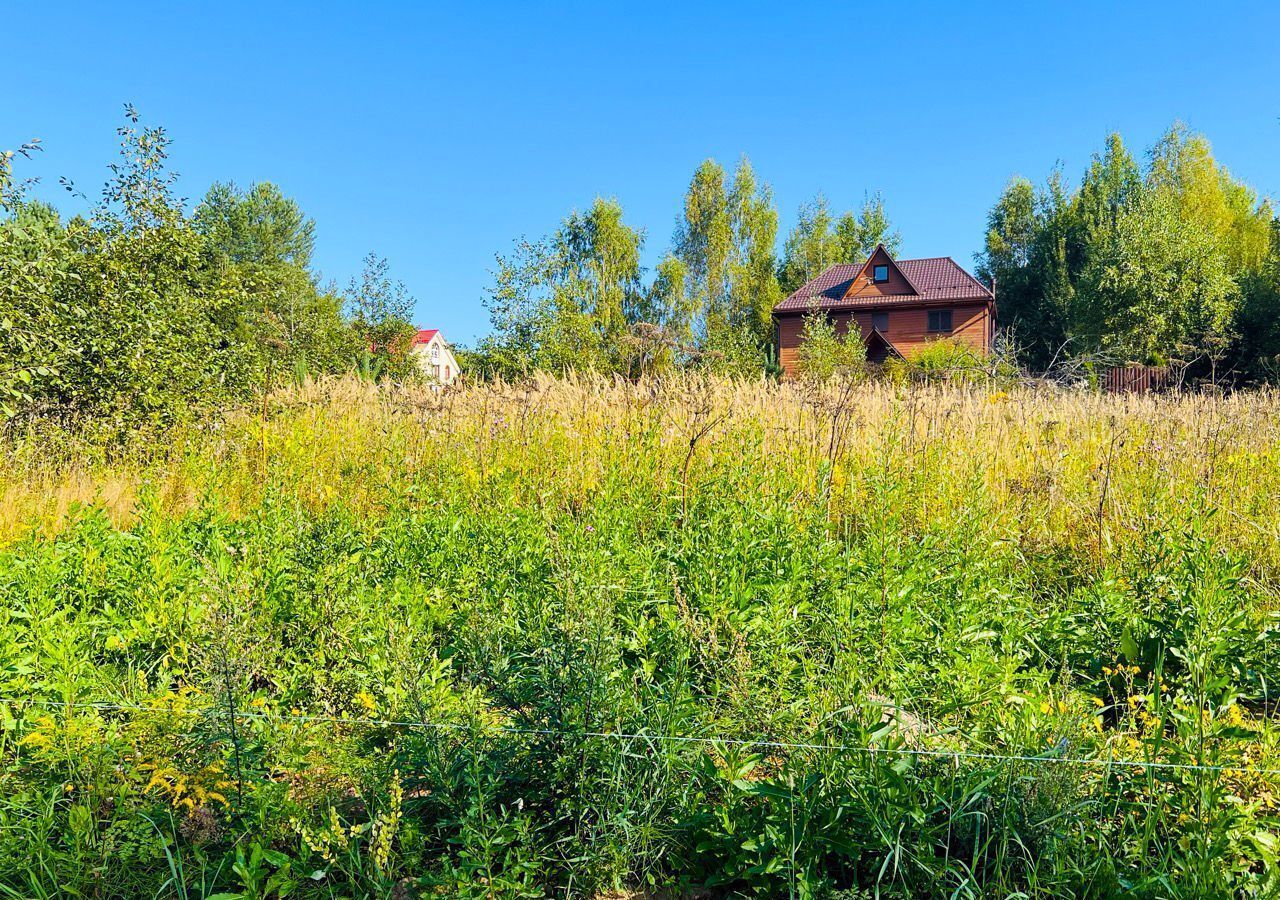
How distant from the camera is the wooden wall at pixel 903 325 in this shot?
3722cm

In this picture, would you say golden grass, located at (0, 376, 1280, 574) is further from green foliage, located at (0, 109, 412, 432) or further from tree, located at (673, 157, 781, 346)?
tree, located at (673, 157, 781, 346)

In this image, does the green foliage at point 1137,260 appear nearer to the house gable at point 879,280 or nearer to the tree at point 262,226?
the house gable at point 879,280

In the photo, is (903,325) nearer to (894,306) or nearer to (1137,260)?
(894,306)

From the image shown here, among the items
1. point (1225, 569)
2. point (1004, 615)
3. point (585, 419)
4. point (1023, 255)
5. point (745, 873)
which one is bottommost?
point (745, 873)

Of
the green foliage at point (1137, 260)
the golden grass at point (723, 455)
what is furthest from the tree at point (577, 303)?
the green foliage at point (1137, 260)

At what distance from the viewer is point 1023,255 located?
4662 cm

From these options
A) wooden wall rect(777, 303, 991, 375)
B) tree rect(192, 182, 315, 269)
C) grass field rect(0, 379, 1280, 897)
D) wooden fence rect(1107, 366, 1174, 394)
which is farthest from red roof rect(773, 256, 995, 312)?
grass field rect(0, 379, 1280, 897)

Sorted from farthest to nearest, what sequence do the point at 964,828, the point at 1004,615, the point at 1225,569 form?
1. the point at 1004,615
2. the point at 1225,569
3. the point at 964,828

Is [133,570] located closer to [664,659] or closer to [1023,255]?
[664,659]

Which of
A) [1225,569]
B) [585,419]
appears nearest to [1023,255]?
[585,419]

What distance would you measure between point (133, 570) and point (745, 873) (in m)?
3.16

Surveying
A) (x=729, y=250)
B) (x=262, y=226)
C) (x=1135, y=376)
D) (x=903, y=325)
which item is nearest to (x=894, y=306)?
(x=903, y=325)

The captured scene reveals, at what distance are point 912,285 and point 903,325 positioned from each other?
192 centimetres

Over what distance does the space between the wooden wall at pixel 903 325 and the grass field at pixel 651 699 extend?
33634 mm
